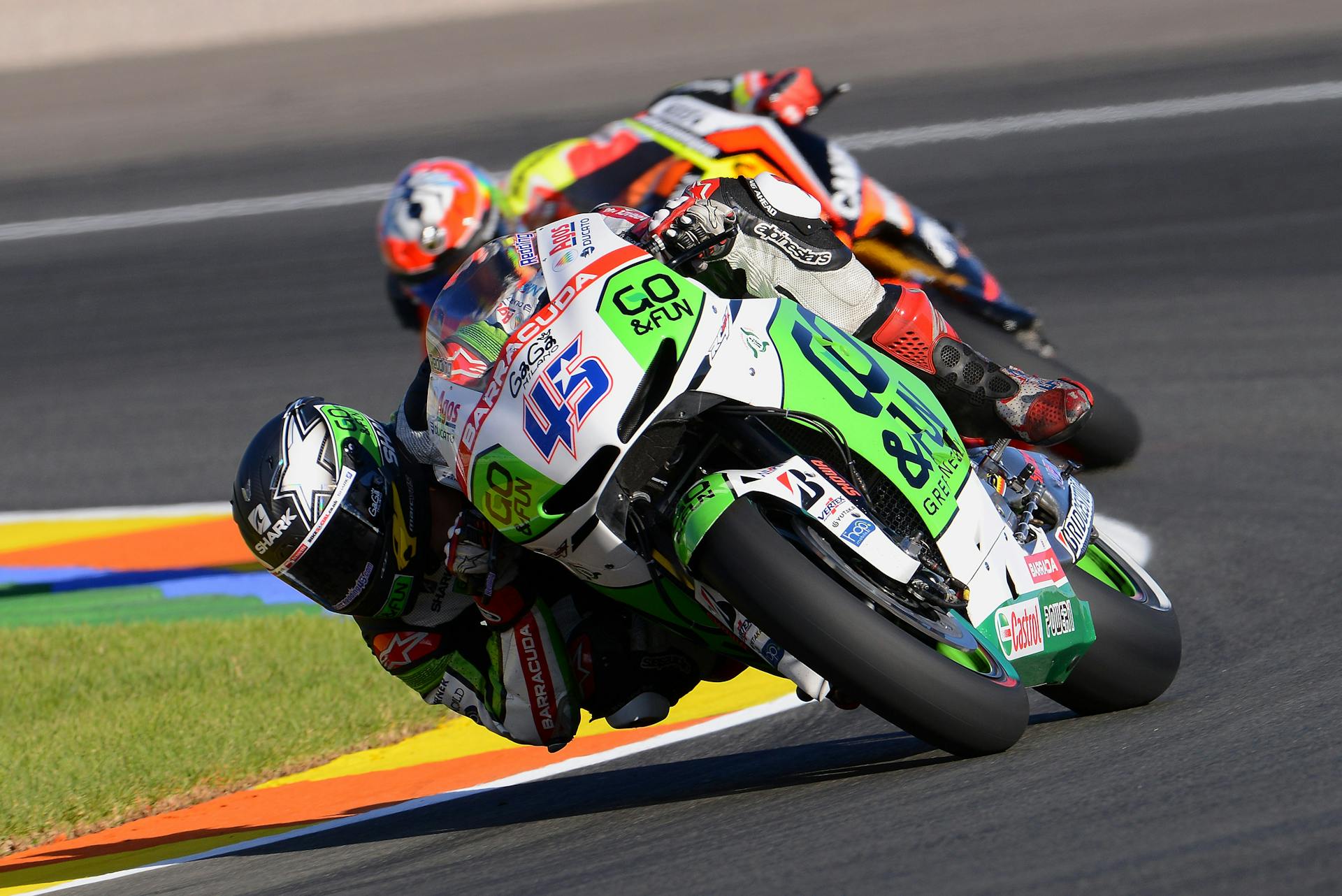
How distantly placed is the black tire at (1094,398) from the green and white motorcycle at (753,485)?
2.42m

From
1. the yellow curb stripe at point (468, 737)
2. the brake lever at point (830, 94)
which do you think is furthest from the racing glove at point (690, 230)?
the brake lever at point (830, 94)

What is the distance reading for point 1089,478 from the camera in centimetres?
785

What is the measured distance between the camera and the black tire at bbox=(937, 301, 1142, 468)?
6.80 m

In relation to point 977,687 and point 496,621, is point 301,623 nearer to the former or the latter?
point 496,621

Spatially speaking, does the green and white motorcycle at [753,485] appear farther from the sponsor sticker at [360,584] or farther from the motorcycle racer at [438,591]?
the sponsor sticker at [360,584]

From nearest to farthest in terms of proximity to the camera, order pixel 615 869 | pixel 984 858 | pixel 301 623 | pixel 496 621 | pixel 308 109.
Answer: pixel 984 858, pixel 615 869, pixel 496 621, pixel 301 623, pixel 308 109

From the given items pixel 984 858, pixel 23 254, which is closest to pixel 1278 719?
pixel 984 858

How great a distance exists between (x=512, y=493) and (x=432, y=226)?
3.62 m

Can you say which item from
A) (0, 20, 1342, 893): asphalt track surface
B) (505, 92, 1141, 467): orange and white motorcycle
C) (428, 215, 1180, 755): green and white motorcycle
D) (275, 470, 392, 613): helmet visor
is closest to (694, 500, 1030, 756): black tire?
(428, 215, 1180, 755): green and white motorcycle

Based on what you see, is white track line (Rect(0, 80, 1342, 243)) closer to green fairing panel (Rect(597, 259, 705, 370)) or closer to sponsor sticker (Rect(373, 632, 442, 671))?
sponsor sticker (Rect(373, 632, 442, 671))

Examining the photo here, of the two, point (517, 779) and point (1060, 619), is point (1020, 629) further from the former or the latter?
point (517, 779)

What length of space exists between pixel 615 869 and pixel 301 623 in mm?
3885

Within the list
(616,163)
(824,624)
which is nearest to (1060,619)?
(824,624)

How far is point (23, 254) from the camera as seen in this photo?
13734 millimetres
